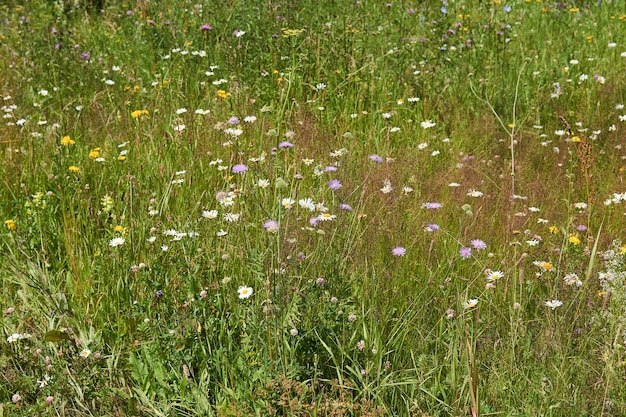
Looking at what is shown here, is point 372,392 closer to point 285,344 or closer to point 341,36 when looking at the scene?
point 285,344

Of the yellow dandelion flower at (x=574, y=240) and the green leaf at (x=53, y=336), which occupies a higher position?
the yellow dandelion flower at (x=574, y=240)

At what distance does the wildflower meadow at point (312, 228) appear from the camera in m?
1.91

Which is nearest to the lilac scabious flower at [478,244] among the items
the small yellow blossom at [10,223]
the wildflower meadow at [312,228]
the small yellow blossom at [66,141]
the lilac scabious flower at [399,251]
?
the wildflower meadow at [312,228]

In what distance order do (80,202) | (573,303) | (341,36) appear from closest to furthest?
(573,303), (80,202), (341,36)

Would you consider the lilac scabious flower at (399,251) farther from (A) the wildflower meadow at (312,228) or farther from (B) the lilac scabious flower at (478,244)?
(B) the lilac scabious flower at (478,244)

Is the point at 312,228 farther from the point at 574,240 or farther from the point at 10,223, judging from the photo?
the point at 10,223

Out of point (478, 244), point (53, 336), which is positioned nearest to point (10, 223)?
point (53, 336)

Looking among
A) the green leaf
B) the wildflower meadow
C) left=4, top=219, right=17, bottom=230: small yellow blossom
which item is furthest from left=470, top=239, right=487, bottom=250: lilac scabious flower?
left=4, top=219, right=17, bottom=230: small yellow blossom

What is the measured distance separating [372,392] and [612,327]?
0.64 m

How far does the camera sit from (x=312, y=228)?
2.24 m

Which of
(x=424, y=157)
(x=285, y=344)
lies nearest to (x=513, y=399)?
(x=285, y=344)

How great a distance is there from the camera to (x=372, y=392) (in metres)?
1.89

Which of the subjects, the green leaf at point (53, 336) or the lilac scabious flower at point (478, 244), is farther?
the lilac scabious flower at point (478, 244)

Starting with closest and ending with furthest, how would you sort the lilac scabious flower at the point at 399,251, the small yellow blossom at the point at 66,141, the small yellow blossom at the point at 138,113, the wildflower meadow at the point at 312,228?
the wildflower meadow at the point at 312,228 → the lilac scabious flower at the point at 399,251 → the small yellow blossom at the point at 66,141 → the small yellow blossom at the point at 138,113
